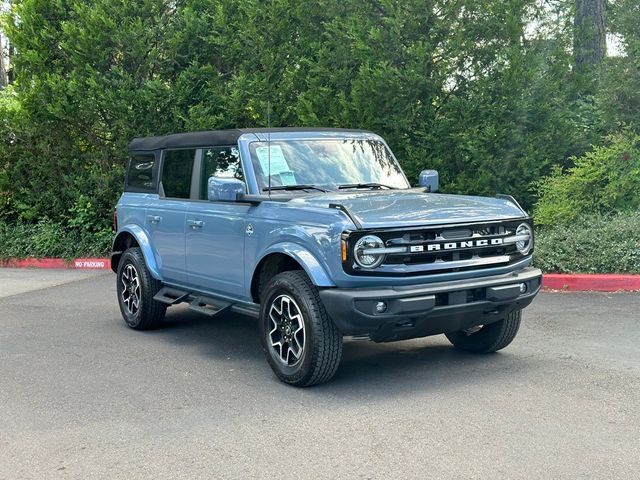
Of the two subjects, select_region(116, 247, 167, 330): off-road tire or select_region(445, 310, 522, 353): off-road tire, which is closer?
select_region(445, 310, 522, 353): off-road tire

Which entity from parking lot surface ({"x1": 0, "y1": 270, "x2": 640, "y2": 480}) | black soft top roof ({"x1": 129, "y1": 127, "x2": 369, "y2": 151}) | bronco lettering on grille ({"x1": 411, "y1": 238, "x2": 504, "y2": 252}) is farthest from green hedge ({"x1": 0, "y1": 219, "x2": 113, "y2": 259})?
bronco lettering on grille ({"x1": 411, "y1": 238, "x2": 504, "y2": 252})

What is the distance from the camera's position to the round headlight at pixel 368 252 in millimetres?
5610

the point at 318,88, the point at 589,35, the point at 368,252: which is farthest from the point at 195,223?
the point at 589,35

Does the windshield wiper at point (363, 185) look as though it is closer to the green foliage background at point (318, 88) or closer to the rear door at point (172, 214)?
the rear door at point (172, 214)

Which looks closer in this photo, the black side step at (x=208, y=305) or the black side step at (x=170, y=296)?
the black side step at (x=208, y=305)

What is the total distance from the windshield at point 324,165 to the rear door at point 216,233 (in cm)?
27

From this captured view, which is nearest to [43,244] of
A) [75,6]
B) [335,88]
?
[75,6]

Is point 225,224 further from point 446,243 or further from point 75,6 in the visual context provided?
point 75,6

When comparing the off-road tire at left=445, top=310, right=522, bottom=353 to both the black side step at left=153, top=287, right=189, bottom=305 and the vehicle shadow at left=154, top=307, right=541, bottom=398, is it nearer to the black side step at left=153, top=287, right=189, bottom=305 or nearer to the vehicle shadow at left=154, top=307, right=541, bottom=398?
the vehicle shadow at left=154, top=307, right=541, bottom=398

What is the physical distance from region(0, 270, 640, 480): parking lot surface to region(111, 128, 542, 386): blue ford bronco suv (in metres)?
0.40

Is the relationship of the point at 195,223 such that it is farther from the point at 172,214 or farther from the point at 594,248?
the point at 594,248

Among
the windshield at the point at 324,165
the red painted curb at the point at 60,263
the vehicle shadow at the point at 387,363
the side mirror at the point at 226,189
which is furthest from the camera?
the red painted curb at the point at 60,263

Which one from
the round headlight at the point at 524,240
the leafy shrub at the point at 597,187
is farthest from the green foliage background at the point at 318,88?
the round headlight at the point at 524,240

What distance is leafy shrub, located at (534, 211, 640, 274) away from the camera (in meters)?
9.78
